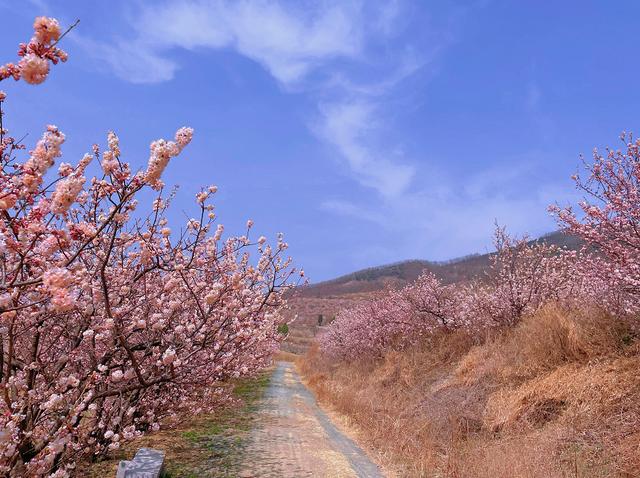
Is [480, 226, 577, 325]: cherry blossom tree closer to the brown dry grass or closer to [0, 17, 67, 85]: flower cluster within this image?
the brown dry grass

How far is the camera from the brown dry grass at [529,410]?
6625 millimetres

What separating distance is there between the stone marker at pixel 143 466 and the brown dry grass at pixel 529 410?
3814 millimetres

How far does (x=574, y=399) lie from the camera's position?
8227mm

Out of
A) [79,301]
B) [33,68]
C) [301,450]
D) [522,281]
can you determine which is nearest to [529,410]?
[301,450]

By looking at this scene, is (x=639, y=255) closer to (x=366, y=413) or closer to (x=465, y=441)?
(x=465, y=441)

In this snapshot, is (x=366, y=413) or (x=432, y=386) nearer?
(x=366, y=413)

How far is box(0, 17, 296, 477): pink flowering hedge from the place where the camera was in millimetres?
2893

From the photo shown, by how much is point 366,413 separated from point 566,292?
237 inches

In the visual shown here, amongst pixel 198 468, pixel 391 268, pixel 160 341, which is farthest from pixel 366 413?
pixel 391 268

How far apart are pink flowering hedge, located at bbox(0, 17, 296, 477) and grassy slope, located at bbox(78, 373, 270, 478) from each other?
1.65ft

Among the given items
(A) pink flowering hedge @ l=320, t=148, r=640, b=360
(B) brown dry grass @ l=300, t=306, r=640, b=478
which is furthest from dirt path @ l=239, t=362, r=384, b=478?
(A) pink flowering hedge @ l=320, t=148, r=640, b=360

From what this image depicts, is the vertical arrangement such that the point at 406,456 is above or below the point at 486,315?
below

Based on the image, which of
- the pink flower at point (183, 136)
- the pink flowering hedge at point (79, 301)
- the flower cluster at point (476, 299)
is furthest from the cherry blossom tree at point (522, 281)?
the pink flower at point (183, 136)

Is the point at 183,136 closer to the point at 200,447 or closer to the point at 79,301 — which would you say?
the point at 79,301
